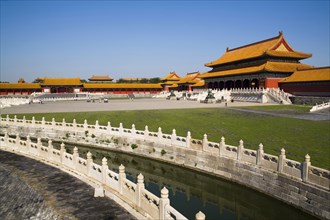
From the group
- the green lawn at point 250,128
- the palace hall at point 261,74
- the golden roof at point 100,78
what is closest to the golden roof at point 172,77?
the palace hall at point 261,74

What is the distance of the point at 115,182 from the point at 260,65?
162 ft

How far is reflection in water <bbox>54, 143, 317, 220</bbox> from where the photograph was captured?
45.0 ft

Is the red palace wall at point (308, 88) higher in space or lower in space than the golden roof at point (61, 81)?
lower

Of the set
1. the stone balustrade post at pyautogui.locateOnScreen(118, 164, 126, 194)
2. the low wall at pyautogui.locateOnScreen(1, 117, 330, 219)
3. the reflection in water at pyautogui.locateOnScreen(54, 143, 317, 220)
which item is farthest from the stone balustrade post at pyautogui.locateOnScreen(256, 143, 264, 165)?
the stone balustrade post at pyautogui.locateOnScreen(118, 164, 126, 194)

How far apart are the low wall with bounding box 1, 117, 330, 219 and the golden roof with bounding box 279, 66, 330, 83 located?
31.6 meters

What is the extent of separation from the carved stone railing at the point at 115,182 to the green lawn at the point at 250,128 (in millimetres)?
9468

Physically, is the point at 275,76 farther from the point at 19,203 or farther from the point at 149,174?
the point at 19,203

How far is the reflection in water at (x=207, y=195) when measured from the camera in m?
13.7

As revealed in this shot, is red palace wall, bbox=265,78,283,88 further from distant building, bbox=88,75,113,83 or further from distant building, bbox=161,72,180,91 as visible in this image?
distant building, bbox=88,75,113,83

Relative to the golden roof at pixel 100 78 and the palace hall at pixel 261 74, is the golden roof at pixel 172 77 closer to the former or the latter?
the palace hall at pixel 261 74

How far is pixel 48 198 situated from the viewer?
1048cm

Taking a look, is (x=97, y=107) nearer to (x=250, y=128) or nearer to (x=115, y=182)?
(x=250, y=128)

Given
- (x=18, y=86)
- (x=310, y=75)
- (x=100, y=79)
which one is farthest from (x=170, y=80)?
(x=310, y=75)

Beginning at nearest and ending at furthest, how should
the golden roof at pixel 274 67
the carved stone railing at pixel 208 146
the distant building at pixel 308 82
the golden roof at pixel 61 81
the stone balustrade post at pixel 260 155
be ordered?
the carved stone railing at pixel 208 146
the stone balustrade post at pixel 260 155
the distant building at pixel 308 82
the golden roof at pixel 274 67
the golden roof at pixel 61 81
